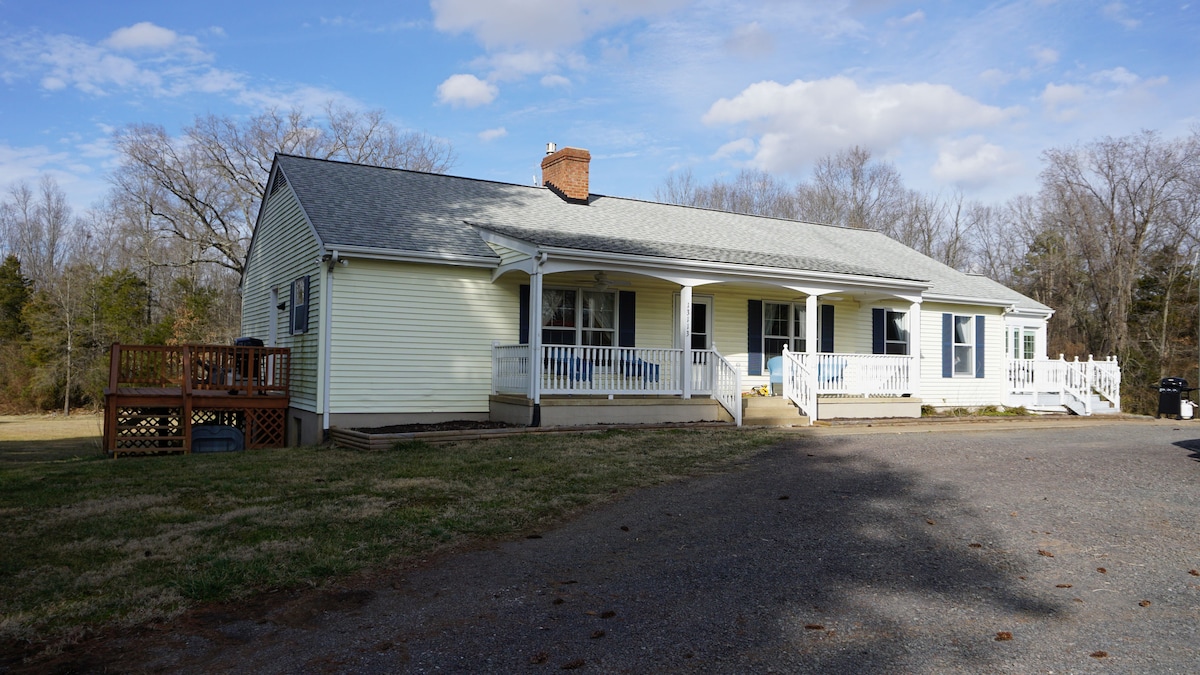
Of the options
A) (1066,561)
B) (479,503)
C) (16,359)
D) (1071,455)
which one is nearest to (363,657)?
(479,503)

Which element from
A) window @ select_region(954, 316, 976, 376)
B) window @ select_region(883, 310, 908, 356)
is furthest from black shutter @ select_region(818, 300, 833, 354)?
window @ select_region(954, 316, 976, 376)

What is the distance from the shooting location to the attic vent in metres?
17.4

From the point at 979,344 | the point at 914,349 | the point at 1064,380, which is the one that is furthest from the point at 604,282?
the point at 1064,380

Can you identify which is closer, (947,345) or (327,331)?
(327,331)

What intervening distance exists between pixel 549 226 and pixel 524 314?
229 cm

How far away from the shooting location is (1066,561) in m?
5.91

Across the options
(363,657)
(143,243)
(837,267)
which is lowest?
(363,657)

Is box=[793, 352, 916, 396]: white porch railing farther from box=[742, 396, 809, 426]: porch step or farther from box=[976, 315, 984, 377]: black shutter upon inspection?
box=[976, 315, 984, 377]: black shutter

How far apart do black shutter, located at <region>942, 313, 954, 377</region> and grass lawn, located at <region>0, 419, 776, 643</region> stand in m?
9.98

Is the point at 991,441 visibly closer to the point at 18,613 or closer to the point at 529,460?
the point at 529,460

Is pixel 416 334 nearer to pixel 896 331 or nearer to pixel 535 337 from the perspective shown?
pixel 535 337

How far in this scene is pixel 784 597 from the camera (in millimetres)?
5102

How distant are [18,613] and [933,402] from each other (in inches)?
765

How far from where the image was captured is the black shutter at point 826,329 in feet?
61.6
